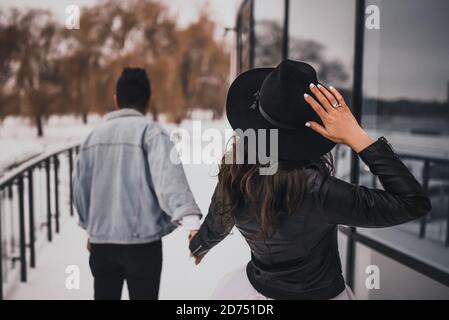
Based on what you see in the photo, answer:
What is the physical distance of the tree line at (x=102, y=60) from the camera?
916cm

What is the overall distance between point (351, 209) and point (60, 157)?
14.7 feet

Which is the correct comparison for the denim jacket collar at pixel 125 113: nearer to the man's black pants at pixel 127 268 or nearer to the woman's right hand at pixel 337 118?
the man's black pants at pixel 127 268

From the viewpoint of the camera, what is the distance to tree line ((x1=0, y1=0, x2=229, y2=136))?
9156mm

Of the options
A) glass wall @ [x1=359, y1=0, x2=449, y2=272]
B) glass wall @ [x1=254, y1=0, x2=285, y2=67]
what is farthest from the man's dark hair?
glass wall @ [x1=254, y1=0, x2=285, y2=67]

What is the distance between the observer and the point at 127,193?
1.99 metres

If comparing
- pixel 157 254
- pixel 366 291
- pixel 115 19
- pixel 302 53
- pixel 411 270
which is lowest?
pixel 366 291

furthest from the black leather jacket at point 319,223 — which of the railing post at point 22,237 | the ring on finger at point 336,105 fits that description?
the railing post at point 22,237

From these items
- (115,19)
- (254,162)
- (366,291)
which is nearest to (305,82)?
(254,162)

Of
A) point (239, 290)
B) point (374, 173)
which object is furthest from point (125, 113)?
point (374, 173)

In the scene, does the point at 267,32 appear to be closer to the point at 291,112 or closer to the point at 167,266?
the point at 167,266

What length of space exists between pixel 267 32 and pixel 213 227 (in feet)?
15.4

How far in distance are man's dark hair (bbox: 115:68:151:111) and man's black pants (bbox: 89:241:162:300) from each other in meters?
0.61
